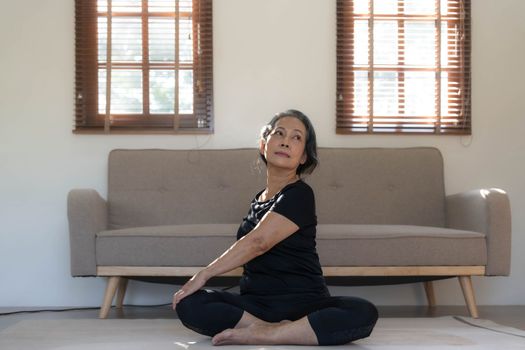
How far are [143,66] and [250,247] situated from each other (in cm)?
202

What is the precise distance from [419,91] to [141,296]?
5.98ft

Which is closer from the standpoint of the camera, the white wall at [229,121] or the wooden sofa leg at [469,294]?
the wooden sofa leg at [469,294]

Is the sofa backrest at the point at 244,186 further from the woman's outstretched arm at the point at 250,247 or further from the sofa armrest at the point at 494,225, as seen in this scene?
the woman's outstretched arm at the point at 250,247

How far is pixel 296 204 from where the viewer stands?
2.58 meters

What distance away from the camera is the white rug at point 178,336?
2.62m

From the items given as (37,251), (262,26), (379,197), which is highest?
(262,26)

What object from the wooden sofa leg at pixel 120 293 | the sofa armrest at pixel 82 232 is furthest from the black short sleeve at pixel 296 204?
the wooden sofa leg at pixel 120 293

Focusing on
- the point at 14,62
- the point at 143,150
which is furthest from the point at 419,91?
the point at 14,62

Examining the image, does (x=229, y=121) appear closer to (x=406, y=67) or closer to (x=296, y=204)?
(x=406, y=67)

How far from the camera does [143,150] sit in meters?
4.12

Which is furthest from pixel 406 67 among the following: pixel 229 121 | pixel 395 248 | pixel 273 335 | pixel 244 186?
pixel 273 335

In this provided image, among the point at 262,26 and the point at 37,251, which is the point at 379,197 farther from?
the point at 37,251

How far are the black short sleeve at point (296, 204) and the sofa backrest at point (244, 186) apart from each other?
4.63 ft

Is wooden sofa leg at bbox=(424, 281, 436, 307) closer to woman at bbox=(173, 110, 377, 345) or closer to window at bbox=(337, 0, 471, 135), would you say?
window at bbox=(337, 0, 471, 135)
